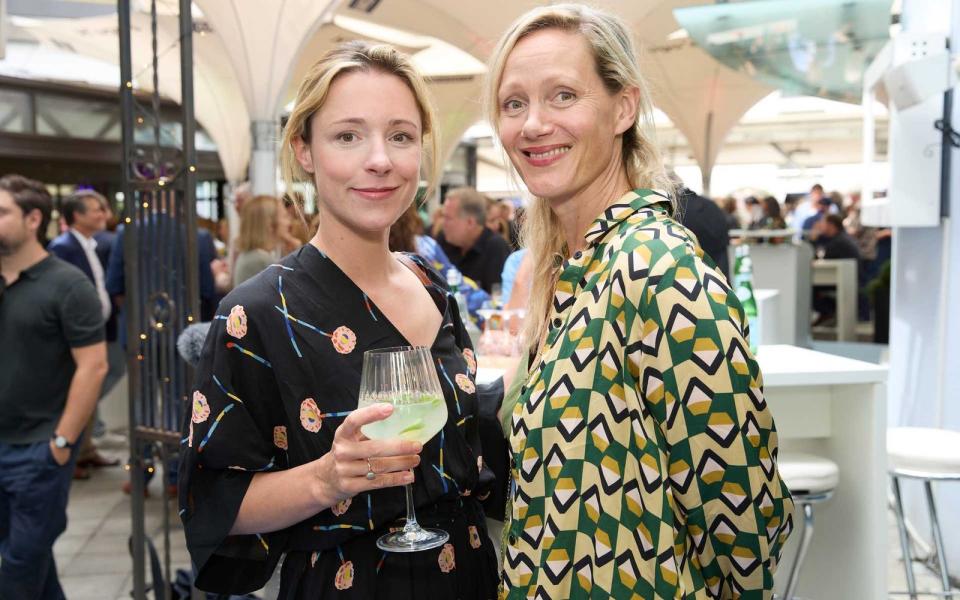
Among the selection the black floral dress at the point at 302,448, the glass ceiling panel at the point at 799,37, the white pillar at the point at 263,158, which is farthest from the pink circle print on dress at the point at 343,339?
the glass ceiling panel at the point at 799,37

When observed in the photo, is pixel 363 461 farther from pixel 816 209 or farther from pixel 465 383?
pixel 816 209

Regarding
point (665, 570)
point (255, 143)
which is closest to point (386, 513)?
point (665, 570)

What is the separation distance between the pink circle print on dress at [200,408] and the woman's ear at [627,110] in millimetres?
785

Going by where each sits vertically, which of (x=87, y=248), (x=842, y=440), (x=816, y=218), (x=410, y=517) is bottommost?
(x=842, y=440)

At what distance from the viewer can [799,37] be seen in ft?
41.1

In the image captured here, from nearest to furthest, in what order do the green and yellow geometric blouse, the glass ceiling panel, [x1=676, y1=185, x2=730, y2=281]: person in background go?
the green and yellow geometric blouse → [x1=676, y1=185, x2=730, y2=281]: person in background → the glass ceiling panel

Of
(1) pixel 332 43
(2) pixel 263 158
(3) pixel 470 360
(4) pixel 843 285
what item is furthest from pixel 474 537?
(1) pixel 332 43

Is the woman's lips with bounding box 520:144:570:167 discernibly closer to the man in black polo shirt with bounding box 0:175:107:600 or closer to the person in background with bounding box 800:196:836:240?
the man in black polo shirt with bounding box 0:175:107:600

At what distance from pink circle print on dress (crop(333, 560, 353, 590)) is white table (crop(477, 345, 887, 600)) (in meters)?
1.30

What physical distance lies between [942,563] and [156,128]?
3365 millimetres

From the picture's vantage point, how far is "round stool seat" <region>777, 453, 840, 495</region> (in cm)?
284

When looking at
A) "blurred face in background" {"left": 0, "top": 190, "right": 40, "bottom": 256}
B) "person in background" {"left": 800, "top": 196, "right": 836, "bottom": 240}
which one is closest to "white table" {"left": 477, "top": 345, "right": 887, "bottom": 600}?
"blurred face in background" {"left": 0, "top": 190, "right": 40, "bottom": 256}

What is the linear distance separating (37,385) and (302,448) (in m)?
2.62

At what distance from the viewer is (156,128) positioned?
3.32m
